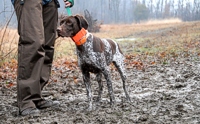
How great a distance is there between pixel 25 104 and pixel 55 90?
7.47 feet

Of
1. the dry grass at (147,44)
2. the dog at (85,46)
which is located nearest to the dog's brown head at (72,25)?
the dog at (85,46)

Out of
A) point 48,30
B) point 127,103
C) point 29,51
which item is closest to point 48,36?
point 48,30

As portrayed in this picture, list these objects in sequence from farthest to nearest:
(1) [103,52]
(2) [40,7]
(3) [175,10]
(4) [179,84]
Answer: (3) [175,10] → (4) [179,84] → (1) [103,52] → (2) [40,7]

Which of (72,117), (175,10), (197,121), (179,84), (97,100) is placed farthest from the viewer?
(175,10)

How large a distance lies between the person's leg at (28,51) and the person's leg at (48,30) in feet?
1.58

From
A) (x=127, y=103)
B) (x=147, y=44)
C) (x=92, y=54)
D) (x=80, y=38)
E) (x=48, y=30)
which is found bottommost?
(x=147, y=44)

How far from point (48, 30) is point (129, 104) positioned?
1.68 m

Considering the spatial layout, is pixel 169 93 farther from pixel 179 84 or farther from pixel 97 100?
pixel 97 100

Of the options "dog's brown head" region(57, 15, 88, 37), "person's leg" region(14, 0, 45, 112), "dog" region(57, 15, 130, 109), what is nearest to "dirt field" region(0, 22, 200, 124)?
"person's leg" region(14, 0, 45, 112)

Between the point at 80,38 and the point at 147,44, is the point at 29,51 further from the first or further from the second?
the point at 147,44

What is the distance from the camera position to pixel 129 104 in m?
4.68

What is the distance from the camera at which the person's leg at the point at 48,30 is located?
4.56 metres

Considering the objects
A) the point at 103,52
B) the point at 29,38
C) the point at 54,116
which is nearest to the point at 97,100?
the point at 103,52

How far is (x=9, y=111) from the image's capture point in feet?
14.4
